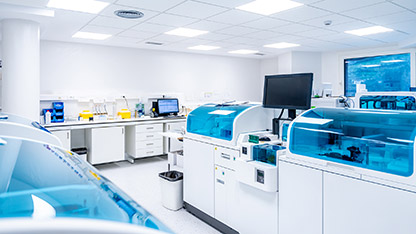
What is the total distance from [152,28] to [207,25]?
0.89 meters

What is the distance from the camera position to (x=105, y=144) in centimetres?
512

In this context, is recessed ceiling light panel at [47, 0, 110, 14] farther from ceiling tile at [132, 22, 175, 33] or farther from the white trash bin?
the white trash bin

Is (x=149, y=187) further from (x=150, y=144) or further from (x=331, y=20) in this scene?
(x=331, y=20)

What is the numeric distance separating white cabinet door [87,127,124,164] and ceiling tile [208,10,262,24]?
8.68ft

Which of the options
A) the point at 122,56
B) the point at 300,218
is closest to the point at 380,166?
the point at 300,218

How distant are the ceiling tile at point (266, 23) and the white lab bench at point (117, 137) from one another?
2.36 meters

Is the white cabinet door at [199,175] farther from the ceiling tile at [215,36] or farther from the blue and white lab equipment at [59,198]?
the ceiling tile at [215,36]

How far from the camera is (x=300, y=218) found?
2.07 meters

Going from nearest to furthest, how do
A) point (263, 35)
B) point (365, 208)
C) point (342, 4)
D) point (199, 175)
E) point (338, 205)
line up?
point (365, 208) → point (338, 205) → point (199, 175) → point (342, 4) → point (263, 35)

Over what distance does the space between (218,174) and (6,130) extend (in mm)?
1946

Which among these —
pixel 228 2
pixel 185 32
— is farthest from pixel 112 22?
pixel 228 2

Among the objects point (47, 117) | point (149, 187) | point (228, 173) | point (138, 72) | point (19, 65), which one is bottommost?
point (149, 187)

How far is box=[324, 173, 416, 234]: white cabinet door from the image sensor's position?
1563 mm

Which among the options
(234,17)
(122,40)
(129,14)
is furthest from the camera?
(122,40)
